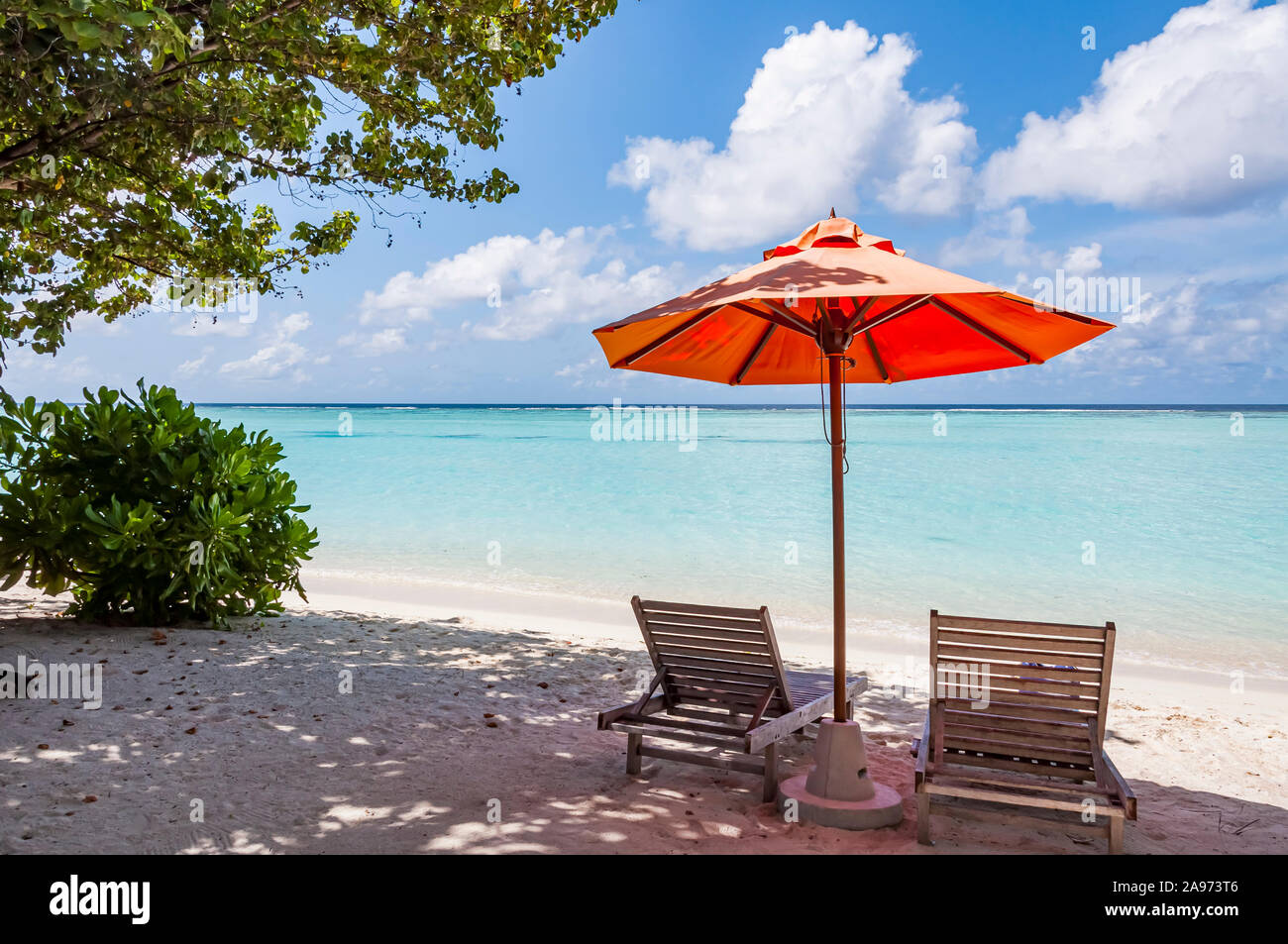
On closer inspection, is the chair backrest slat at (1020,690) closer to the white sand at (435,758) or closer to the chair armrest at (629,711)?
the white sand at (435,758)

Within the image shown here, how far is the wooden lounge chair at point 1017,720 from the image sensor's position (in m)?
3.58

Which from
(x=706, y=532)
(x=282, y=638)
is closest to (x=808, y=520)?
(x=706, y=532)

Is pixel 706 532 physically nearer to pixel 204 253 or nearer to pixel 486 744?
pixel 204 253

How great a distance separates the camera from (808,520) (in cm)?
2097

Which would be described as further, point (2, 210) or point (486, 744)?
point (2, 210)

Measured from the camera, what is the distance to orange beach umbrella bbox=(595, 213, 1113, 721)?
3.45 m

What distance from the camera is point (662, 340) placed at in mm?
4625

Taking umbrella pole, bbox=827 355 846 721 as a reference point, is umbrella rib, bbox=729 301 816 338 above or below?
above

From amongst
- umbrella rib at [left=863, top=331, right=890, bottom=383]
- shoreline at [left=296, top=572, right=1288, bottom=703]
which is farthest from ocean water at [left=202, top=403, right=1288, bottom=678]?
umbrella rib at [left=863, top=331, right=890, bottom=383]

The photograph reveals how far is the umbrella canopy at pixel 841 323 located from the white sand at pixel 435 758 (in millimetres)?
2205

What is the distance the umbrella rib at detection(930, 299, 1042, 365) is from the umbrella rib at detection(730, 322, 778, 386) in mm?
996

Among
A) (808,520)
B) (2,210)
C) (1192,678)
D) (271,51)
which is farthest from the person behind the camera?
(808,520)

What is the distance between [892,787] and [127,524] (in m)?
5.65

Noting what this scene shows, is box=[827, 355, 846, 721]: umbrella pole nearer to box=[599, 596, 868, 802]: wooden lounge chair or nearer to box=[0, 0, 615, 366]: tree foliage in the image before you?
box=[599, 596, 868, 802]: wooden lounge chair
